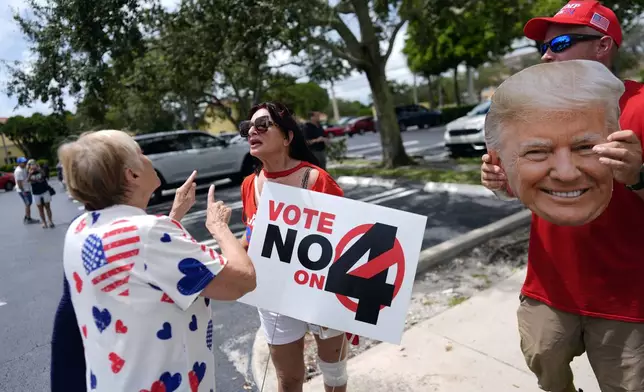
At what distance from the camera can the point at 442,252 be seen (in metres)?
4.50

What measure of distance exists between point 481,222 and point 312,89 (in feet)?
143

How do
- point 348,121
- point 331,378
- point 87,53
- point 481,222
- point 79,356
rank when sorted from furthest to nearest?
point 348,121, point 87,53, point 481,222, point 331,378, point 79,356

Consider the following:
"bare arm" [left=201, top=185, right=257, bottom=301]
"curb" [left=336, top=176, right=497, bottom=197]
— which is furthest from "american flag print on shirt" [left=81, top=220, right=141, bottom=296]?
"curb" [left=336, top=176, right=497, bottom=197]

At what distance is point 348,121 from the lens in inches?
1157

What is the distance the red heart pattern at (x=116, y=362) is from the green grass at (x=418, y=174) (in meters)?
7.23

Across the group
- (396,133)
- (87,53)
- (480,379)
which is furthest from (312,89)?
(480,379)

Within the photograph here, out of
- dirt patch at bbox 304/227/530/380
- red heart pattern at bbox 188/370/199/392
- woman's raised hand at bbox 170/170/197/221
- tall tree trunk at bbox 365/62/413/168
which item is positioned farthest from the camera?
tall tree trunk at bbox 365/62/413/168

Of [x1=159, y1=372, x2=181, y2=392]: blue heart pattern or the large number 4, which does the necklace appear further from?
[x1=159, y1=372, x2=181, y2=392]: blue heart pattern

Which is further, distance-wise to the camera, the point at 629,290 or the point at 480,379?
the point at 480,379

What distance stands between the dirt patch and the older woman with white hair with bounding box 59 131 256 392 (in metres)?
1.73

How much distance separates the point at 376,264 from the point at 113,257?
111 cm

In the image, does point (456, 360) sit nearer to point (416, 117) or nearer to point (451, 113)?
point (416, 117)

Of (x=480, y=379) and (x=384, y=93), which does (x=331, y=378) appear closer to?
(x=480, y=379)

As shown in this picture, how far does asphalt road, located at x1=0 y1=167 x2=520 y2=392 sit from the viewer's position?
324cm
